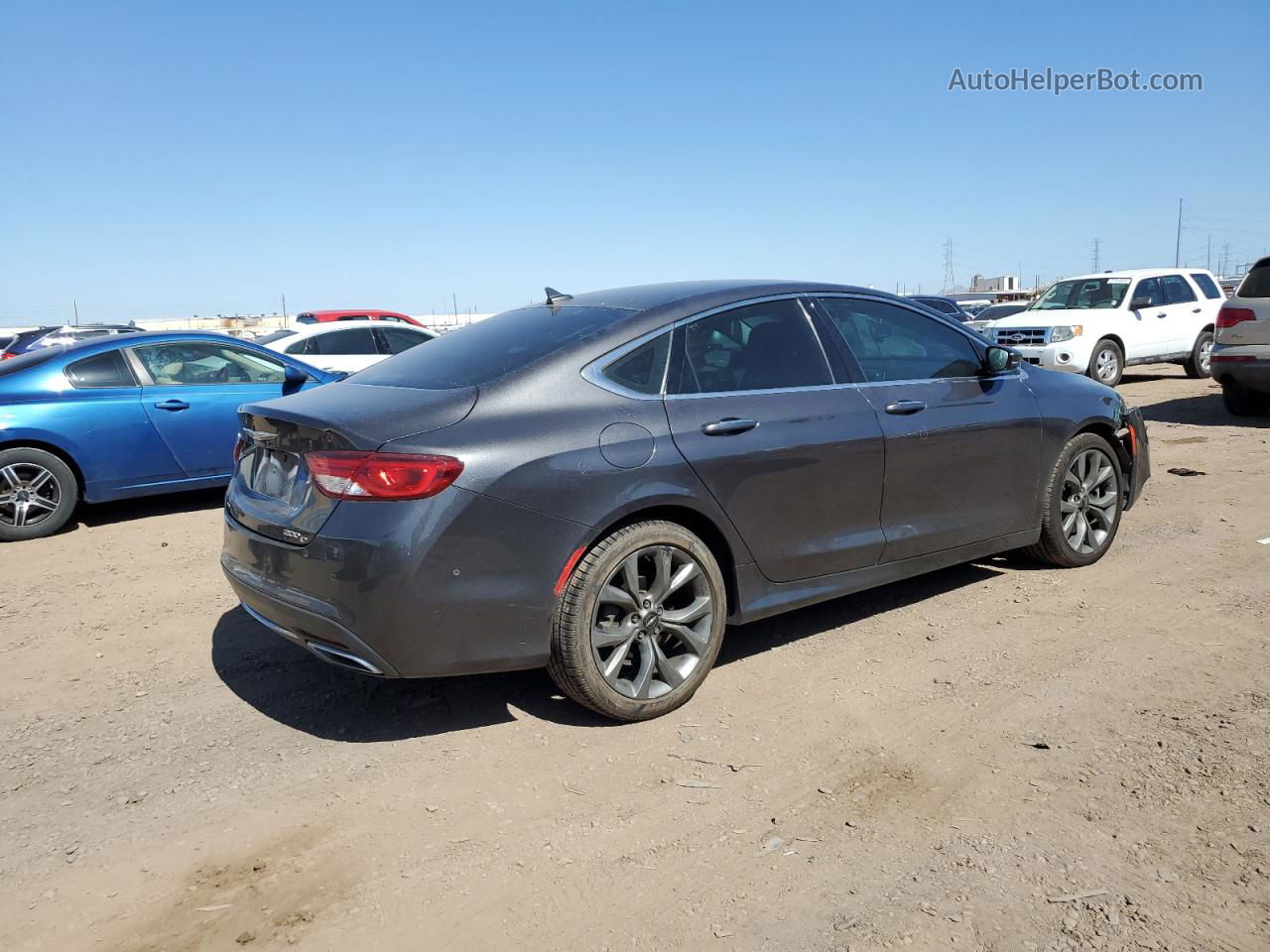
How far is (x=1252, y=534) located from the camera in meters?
6.02

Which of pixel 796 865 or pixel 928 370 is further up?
pixel 928 370

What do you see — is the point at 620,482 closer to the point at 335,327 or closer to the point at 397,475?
the point at 397,475

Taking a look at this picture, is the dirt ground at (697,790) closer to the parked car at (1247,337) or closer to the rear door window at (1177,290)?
the parked car at (1247,337)

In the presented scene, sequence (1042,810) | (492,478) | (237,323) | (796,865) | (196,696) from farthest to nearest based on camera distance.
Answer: (237,323), (196,696), (492,478), (1042,810), (796,865)

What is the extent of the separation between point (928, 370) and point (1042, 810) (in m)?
2.37

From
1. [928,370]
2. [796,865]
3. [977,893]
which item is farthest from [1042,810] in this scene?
[928,370]

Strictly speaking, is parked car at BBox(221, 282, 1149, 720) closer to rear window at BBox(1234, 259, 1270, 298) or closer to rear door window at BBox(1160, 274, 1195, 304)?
rear window at BBox(1234, 259, 1270, 298)

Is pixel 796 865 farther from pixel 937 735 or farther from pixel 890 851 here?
pixel 937 735

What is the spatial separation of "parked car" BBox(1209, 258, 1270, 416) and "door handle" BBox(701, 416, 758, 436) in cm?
885

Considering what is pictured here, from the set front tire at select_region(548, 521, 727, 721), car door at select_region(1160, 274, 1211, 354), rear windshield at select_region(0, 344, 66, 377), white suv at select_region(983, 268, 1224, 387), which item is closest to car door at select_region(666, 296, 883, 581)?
front tire at select_region(548, 521, 727, 721)

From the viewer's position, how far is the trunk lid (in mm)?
3316

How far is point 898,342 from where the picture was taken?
15.5 feet

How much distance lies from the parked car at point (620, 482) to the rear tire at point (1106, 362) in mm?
10737

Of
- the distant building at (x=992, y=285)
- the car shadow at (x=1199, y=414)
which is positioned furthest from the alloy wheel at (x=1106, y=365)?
the distant building at (x=992, y=285)
